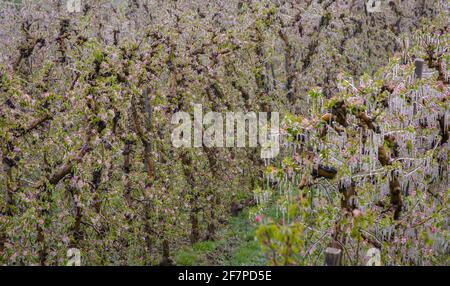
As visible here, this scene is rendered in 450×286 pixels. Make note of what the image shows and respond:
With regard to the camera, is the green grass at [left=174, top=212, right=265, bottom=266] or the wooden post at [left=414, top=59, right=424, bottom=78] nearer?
the wooden post at [left=414, top=59, right=424, bottom=78]

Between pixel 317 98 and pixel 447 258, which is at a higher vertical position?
pixel 317 98

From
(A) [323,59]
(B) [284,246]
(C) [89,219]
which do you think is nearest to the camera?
(B) [284,246]

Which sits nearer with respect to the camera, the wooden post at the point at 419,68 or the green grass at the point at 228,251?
the wooden post at the point at 419,68

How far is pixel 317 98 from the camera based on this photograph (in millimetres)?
6512

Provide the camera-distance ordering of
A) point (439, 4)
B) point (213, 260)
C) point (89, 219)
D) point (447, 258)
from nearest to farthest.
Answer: point (447, 258) → point (89, 219) → point (213, 260) → point (439, 4)

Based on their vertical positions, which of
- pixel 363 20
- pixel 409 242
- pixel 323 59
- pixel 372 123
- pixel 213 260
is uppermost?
pixel 363 20

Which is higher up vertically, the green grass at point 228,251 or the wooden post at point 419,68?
the wooden post at point 419,68

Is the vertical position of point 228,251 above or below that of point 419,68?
below

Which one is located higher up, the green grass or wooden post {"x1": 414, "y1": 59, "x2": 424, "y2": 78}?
wooden post {"x1": 414, "y1": 59, "x2": 424, "y2": 78}

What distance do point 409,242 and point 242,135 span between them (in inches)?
349

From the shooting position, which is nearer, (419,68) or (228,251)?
(419,68)
